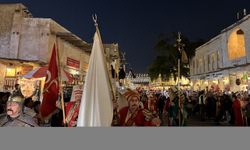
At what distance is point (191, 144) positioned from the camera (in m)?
2.42

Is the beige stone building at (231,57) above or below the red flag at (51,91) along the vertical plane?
above

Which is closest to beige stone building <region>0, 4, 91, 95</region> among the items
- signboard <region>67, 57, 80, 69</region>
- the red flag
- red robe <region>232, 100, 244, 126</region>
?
signboard <region>67, 57, 80, 69</region>

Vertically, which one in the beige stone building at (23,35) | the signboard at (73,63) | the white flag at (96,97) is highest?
the beige stone building at (23,35)

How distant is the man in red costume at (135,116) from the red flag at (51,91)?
5.02ft

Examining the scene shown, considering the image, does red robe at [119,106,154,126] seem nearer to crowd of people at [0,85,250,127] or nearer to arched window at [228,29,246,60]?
crowd of people at [0,85,250,127]

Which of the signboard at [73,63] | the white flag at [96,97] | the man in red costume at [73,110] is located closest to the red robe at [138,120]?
the man in red costume at [73,110]

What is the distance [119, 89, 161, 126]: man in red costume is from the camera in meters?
5.54

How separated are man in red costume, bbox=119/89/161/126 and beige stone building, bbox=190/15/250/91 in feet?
57.6

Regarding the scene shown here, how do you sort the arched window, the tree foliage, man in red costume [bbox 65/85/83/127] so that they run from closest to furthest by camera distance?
man in red costume [bbox 65/85/83/127], the arched window, the tree foliage

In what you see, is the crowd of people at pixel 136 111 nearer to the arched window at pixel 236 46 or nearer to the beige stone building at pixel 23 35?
the beige stone building at pixel 23 35

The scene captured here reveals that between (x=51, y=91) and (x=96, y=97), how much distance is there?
1.95m

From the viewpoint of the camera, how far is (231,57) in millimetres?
27094

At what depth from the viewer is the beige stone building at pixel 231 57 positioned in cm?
2273

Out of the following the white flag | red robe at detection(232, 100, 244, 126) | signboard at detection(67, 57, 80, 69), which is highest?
signboard at detection(67, 57, 80, 69)
